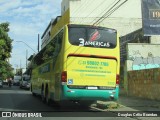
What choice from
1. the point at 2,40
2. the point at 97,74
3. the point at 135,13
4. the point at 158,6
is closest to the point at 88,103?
the point at 97,74

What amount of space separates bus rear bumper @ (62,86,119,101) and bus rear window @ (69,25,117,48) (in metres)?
1.99

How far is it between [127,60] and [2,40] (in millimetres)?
33886

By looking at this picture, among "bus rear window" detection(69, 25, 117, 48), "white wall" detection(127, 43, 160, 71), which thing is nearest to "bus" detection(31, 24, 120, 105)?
"bus rear window" detection(69, 25, 117, 48)

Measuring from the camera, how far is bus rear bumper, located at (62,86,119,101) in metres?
16.7

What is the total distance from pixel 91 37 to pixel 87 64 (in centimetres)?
122

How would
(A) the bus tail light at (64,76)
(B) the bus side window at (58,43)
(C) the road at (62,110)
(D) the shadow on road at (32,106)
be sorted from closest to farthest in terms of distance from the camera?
(C) the road at (62,110)
(A) the bus tail light at (64,76)
(B) the bus side window at (58,43)
(D) the shadow on road at (32,106)

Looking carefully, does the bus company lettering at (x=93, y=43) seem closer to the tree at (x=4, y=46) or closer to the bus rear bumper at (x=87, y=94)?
the bus rear bumper at (x=87, y=94)

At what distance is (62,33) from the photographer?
1748 centimetres

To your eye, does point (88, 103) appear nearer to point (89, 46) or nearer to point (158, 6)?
point (89, 46)

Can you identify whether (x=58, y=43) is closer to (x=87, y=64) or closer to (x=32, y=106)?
(x=87, y=64)

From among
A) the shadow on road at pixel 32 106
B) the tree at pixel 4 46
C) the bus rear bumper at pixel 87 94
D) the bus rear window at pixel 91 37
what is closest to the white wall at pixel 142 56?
the shadow on road at pixel 32 106

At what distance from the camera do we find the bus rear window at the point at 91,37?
17.2 m

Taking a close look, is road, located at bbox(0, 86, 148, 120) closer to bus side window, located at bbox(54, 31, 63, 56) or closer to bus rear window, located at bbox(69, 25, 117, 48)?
bus side window, located at bbox(54, 31, 63, 56)

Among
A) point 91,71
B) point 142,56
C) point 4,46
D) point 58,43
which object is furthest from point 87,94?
point 4,46
